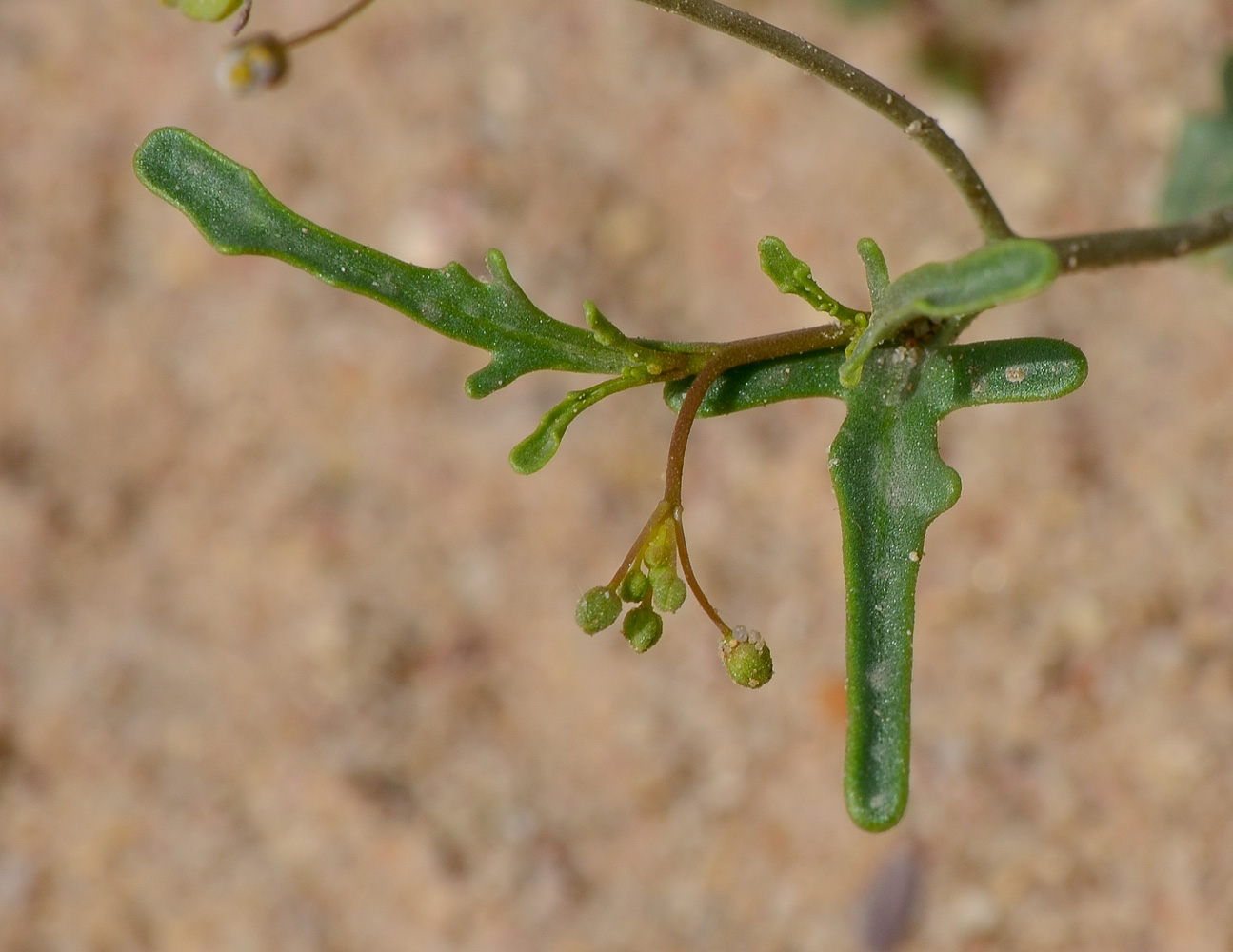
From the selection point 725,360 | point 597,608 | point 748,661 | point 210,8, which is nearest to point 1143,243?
point 725,360

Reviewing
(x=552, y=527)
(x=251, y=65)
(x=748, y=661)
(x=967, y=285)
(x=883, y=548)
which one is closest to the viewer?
(x=967, y=285)

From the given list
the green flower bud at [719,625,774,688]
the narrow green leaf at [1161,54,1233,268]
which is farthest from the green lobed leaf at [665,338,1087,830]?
the narrow green leaf at [1161,54,1233,268]

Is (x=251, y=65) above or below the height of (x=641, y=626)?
above

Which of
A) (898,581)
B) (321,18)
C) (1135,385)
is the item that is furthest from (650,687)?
(321,18)

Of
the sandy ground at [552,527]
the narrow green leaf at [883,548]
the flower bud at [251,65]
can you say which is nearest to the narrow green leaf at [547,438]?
the narrow green leaf at [883,548]

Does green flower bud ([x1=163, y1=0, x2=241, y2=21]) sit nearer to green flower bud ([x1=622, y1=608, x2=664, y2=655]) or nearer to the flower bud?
the flower bud

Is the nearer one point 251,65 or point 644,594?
point 644,594

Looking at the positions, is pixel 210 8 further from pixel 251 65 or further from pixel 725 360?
pixel 725 360
